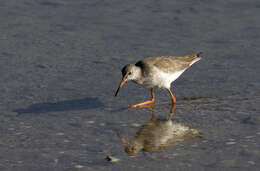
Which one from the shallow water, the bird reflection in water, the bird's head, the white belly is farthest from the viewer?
the white belly

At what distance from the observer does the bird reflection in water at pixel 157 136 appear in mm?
9209

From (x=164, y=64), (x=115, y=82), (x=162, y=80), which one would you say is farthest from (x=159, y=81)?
(x=115, y=82)

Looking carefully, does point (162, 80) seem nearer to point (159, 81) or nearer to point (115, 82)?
point (159, 81)

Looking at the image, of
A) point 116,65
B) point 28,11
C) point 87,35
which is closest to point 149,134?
point 116,65

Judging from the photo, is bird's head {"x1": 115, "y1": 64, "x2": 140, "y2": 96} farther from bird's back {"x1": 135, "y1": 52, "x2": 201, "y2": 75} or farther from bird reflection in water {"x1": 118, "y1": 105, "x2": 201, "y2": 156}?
bird reflection in water {"x1": 118, "y1": 105, "x2": 201, "y2": 156}

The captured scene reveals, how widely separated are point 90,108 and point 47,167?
9.65ft

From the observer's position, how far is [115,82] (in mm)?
12812

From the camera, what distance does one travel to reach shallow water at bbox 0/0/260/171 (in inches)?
353

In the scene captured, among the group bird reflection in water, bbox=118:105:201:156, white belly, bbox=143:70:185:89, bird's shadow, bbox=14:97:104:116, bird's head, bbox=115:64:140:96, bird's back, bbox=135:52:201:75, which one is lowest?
bird reflection in water, bbox=118:105:201:156

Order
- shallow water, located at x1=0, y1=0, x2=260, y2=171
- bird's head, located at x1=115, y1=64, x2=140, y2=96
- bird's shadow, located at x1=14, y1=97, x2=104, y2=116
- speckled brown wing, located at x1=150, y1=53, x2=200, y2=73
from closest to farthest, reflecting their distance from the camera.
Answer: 1. shallow water, located at x1=0, y1=0, x2=260, y2=171
2. bird's shadow, located at x1=14, y1=97, x2=104, y2=116
3. bird's head, located at x1=115, y1=64, x2=140, y2=96
4. speckled brown wing, located at x1=150, y1=53, x2=200, y2=73

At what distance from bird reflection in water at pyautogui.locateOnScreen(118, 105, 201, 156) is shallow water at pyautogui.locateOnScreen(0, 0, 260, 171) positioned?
159 millimetres

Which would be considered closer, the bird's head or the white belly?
the bird's head

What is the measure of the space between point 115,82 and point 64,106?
1.90m

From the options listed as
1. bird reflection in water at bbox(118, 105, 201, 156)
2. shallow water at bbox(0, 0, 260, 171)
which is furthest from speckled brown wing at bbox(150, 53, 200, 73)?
bird reflection in water at bbox(118, 105, 201, 156)
